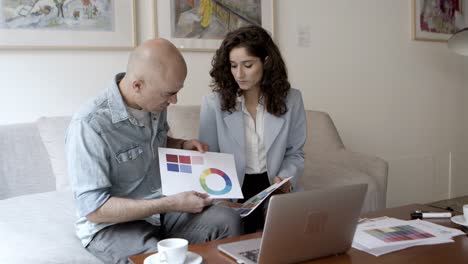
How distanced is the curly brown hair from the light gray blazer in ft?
0.10

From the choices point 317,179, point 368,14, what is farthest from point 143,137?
point 368,14

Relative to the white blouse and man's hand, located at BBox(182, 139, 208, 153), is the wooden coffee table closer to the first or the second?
man's hand, located at BBox(182, 139, 208, 153)

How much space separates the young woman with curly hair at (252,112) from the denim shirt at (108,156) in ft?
1.33

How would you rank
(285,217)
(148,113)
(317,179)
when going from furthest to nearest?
(317,179) → (148,113) → (285,217)

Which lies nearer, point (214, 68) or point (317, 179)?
point (214, 68)

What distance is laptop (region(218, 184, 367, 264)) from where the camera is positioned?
1.01 m

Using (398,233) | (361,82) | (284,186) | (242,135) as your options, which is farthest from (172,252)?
(361,82)

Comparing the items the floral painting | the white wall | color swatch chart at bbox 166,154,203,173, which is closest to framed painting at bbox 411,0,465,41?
the white wall

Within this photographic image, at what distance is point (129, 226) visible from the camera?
1.35m

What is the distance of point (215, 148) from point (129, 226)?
0.64 m


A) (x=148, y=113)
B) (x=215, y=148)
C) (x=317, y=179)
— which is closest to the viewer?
(x=148, y=113)

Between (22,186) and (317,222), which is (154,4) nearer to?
(22,186)

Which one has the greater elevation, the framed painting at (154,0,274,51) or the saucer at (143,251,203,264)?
the framed painting at (154,0,274,51)

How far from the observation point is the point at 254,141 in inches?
74.1
